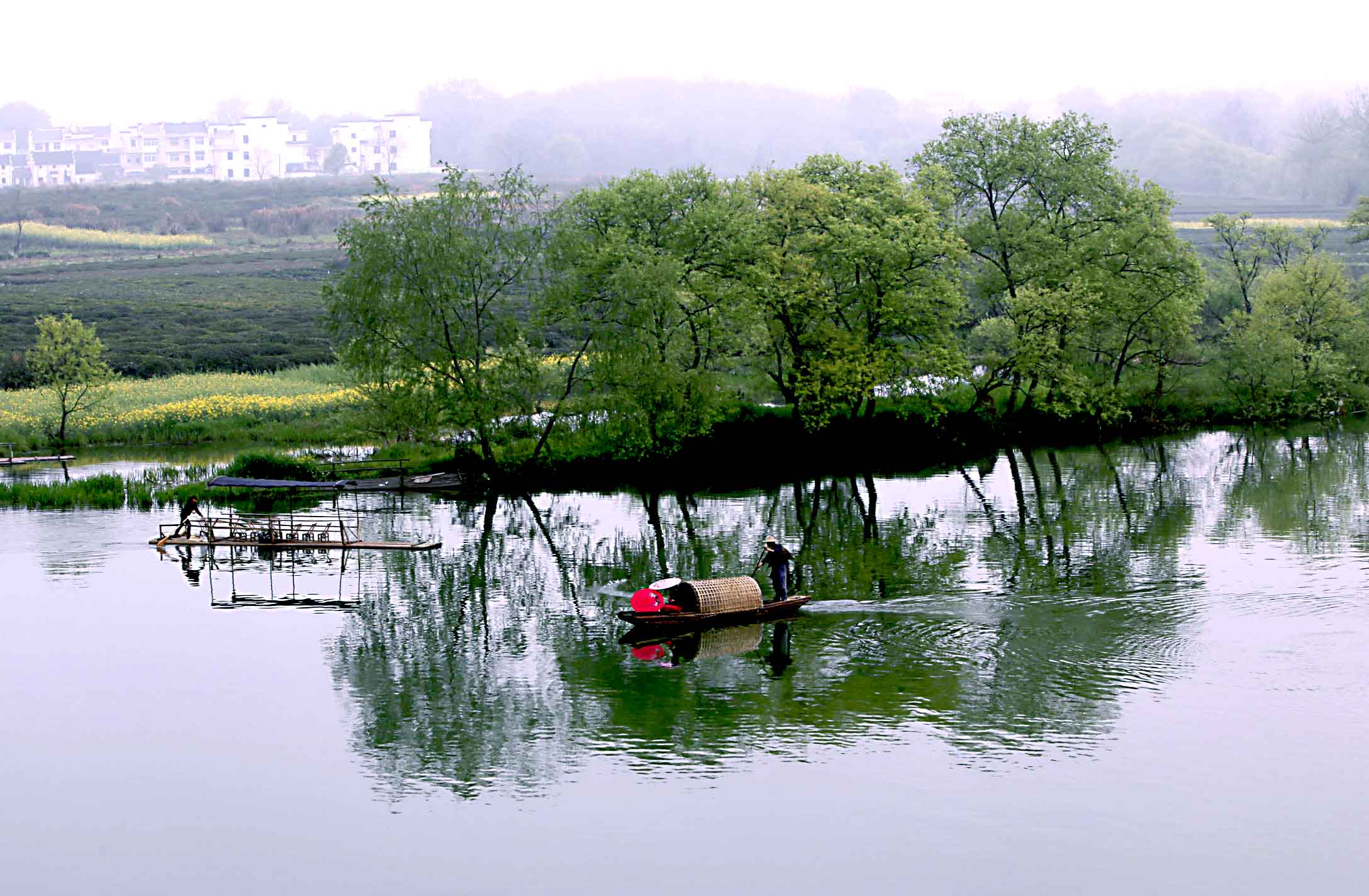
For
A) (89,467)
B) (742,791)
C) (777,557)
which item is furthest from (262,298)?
(742,791)

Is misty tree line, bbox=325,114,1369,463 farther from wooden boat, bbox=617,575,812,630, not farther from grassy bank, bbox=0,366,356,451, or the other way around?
wooden boat, bbox=617,575,812,630

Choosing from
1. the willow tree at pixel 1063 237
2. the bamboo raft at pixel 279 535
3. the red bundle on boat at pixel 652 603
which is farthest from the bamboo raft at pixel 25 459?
the willow tree at pixel 1063 237

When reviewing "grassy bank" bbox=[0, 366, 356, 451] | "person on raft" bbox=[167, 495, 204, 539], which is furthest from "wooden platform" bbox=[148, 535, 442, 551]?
"grassy bank" bbox=[0, 366, 356, 451]

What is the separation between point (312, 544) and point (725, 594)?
18.1 m

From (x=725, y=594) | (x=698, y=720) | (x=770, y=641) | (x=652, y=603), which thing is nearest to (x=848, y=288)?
(x=725, y=594)

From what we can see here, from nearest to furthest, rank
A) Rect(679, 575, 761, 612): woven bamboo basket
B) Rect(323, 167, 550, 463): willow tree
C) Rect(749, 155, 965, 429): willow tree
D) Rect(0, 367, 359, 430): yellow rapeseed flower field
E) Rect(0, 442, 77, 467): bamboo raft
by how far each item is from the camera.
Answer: Rect(679, 575, 761, 612): woven bamboo basket < Rect(323, 167, 550, 463): willow tree < Rect(749, 155, 965, 429): willow tree < Rect(0, 442, 77, 467): bamboo raft < Rect(0, 367, 359, 430): yellow rapeseed flower field

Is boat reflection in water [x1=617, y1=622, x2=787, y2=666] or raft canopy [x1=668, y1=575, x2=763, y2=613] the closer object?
boat reflection in water [x1=617, y1=622, x2=787, y2=666]

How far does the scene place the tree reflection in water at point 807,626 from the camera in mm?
26172

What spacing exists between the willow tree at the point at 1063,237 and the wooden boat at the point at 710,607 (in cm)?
4375

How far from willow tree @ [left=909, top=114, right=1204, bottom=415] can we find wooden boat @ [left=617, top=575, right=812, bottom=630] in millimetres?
43749

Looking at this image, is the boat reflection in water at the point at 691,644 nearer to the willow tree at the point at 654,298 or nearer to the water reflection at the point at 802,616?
the water reflection at the point at 802,616

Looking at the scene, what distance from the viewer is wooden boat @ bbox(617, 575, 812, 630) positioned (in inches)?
1332

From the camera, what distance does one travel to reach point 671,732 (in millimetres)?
26453

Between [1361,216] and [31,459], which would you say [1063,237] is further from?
[31,459]
